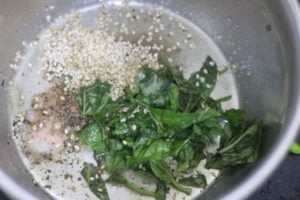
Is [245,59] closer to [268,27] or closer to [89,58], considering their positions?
[268,27]

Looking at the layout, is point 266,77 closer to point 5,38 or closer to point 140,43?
point 140,43

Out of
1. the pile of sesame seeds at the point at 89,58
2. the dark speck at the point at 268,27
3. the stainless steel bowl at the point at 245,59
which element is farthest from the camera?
the pile of sesame seeds at the point at 89,58

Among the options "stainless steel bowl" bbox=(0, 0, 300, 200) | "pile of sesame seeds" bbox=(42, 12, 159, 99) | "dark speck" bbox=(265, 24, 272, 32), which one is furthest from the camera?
"pile of sesame seeds" bbox=(42, 12, 159, 99)

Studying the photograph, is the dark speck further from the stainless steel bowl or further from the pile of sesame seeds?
the pile of sesame seeds

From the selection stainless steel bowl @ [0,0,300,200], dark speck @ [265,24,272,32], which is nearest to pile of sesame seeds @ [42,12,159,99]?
stainless steel bowl @ [0,0,300,200]

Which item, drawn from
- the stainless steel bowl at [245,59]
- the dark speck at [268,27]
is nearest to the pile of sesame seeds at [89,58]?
the stainless steel bowl at [245,59]

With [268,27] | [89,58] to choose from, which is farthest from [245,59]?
[89,58]

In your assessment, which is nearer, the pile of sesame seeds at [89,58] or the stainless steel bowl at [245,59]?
the stainless steel bowl at [245,59]

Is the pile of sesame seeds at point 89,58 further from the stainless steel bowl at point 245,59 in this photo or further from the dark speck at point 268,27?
the dark speck at point 268,27
